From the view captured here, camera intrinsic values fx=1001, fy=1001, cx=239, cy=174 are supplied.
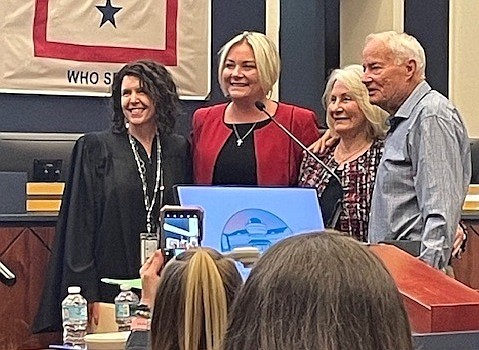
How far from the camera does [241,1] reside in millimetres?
6383

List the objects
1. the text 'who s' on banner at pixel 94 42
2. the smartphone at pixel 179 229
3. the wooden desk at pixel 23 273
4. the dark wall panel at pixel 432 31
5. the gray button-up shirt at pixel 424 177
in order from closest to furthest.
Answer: the smartphone at pixel 179 229 < the gray button-up shirt at pixel 424 177 < the wooden desk at pixel 23 273 < the text 'who s' on banner at pixel 94 42 < the dark wall panel at pixel 432 31

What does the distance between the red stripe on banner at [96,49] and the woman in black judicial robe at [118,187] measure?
2613 mm

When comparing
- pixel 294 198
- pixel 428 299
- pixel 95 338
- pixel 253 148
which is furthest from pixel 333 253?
pixel 253 148

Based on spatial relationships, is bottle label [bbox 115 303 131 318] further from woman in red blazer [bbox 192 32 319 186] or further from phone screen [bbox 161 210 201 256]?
woman in red blazer [bbox 192 32 319 186]

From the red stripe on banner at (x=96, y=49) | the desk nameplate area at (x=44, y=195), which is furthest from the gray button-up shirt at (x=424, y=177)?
the red stripe on banner at (x=96, y=49)

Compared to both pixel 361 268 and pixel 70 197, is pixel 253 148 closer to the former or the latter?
pixel 70 197

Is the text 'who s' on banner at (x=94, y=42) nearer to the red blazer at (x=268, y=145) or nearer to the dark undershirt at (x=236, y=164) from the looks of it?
the red blazer at (x=268, y=145)

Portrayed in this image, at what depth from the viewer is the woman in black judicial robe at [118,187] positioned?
3021mm

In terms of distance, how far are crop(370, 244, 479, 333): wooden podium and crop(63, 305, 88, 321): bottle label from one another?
3.26 feet

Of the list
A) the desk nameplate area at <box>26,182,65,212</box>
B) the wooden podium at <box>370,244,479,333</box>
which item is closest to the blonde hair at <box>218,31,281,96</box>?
the wooden podium at <box>370,244,479,333</box>

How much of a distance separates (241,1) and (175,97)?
3.42m

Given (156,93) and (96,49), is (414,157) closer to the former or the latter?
(156,93)

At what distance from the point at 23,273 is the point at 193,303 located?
1864mm

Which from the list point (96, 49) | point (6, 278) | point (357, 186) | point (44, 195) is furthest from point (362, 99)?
point (96, 49)
